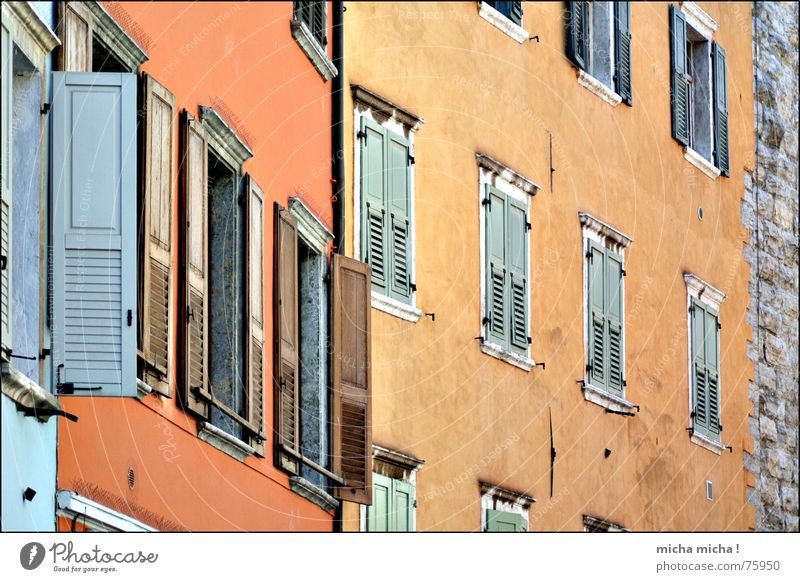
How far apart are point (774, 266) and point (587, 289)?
2.94 m

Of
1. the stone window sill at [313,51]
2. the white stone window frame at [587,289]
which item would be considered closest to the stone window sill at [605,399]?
the white stone window frame at [587,289]

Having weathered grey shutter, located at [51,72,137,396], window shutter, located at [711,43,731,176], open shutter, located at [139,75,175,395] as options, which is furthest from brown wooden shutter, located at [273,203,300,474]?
window shutter, located at [711,43,731,176]

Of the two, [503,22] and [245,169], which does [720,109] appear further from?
[245,169]

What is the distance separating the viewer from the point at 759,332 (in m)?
17.7

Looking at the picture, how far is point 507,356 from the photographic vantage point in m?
14.2

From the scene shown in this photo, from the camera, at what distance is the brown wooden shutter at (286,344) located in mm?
11562

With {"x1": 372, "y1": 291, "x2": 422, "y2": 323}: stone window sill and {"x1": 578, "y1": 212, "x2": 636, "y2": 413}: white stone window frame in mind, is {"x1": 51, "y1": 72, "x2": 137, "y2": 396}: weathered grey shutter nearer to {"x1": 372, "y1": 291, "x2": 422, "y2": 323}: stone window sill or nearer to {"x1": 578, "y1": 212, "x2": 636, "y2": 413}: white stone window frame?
{"x1": 372, "y1": 291, "x2": 422, "y2": 323}: stone window sill

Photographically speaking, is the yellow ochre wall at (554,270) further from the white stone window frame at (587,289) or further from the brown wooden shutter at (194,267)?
the brown wooden shutter at (194,267)

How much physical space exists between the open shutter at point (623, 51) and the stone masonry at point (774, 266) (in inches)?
73.5

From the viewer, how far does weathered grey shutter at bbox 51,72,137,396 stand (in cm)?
889

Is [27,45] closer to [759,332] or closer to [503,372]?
[503,372]
